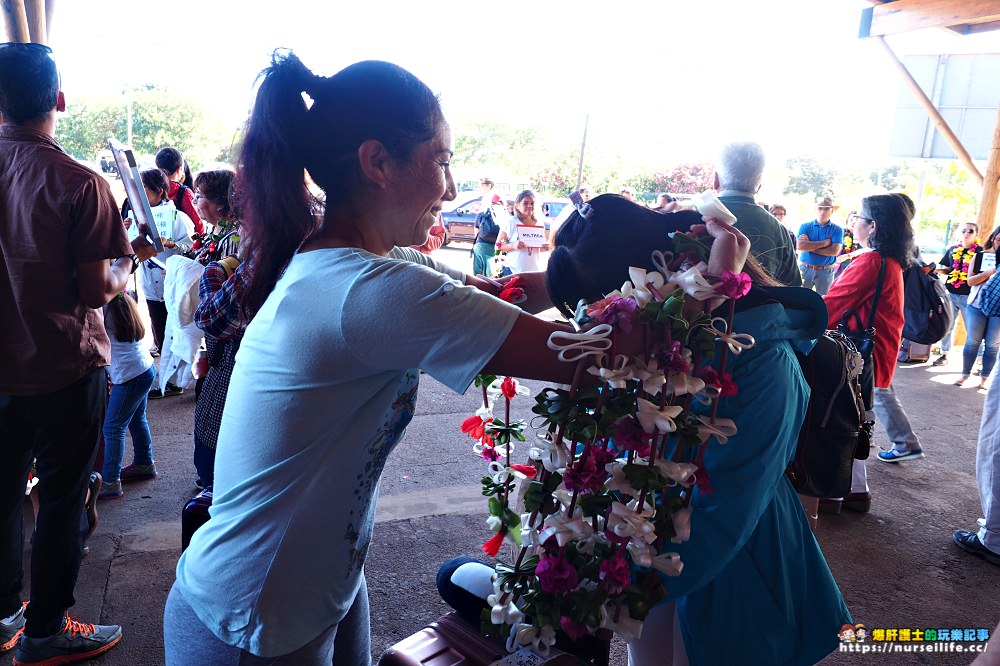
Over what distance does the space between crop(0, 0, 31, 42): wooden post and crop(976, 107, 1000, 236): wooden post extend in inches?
461

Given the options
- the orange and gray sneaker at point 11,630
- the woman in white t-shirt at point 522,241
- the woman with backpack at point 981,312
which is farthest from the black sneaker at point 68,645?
the woman with backpack at point 981,312

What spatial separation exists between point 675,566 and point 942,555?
3695 mm

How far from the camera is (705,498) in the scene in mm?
1504

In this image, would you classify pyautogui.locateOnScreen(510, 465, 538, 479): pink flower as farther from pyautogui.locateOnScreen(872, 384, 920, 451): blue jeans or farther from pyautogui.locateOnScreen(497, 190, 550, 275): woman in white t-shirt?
pyautogui.locateOnScreen(497, 190, 550, 275): woman in white t-shirt

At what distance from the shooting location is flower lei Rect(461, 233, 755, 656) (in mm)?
1214

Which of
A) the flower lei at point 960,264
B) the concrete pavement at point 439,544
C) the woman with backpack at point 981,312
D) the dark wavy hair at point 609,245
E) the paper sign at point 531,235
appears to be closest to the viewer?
the dark wavy hair at point 609,245

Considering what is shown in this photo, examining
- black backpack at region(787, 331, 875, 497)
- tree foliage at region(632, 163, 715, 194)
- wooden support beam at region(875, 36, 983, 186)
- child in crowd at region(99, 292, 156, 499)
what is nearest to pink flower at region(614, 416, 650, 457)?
black backpack at region(787, 331, 875, 497)

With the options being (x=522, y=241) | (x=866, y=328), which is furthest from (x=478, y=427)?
(x=522, y=241)

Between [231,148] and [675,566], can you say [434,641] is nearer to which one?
[675,566]

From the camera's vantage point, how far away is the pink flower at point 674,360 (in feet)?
3.98

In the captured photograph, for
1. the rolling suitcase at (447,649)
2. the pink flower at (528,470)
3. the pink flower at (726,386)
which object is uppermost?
the pink flower at (726,386)

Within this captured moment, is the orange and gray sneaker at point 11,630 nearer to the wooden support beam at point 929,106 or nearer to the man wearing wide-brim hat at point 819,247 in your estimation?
the man wearing wide-brim hat at point 819,247

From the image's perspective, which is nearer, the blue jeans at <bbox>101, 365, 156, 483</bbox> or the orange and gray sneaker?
the orange and gray sneaker

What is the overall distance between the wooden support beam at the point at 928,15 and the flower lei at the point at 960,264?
109 inches
